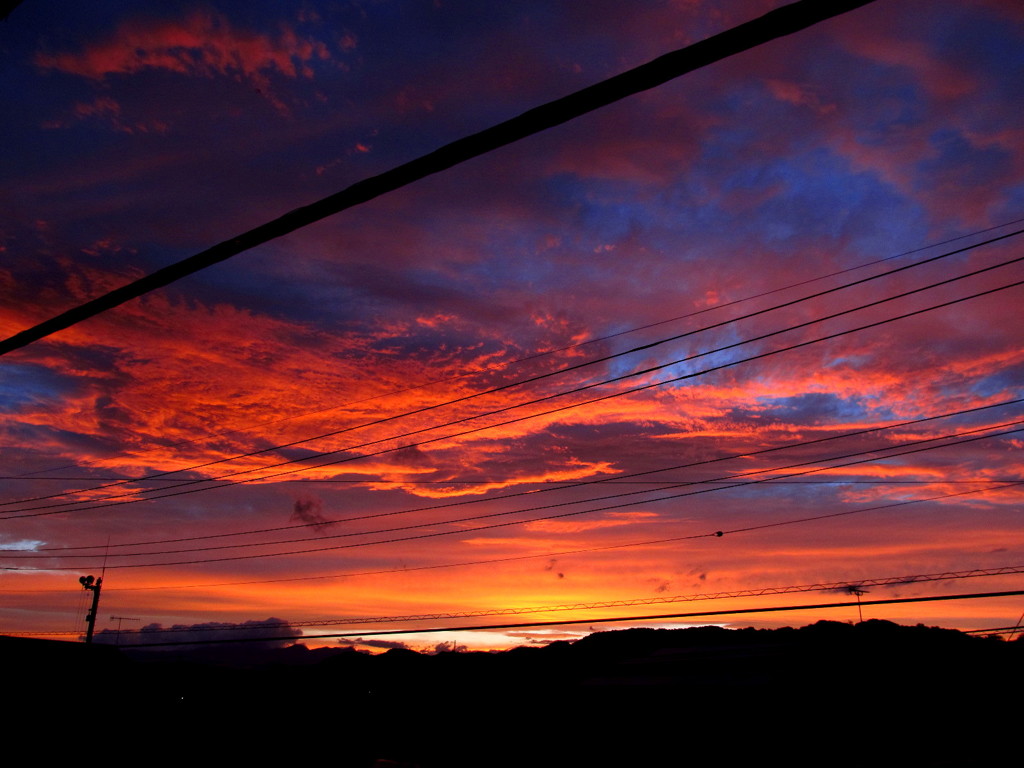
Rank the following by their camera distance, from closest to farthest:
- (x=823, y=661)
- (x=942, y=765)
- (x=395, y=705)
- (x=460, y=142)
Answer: (x=460, y=142), (x=942, y=765), (x=823, y=661), (x=395, y=705)

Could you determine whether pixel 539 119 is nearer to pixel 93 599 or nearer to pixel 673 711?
pixel 673 711

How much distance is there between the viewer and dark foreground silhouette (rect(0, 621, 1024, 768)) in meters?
16.9

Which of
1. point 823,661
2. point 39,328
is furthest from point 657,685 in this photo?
point 39,328

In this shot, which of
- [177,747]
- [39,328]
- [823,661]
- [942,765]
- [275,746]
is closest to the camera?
[39,328]

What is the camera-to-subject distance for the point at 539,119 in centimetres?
359

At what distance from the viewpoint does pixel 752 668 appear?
18.9 m

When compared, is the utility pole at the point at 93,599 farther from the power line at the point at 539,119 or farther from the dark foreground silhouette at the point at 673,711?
the power line at the point at 539,119

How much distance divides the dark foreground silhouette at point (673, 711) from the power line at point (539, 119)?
1381cm

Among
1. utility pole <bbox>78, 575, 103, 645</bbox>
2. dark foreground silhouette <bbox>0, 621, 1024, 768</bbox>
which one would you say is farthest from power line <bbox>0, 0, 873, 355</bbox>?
utility pole <bbox>78, 575, 103, 645</bbox>

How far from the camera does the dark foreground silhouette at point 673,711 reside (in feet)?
55.4

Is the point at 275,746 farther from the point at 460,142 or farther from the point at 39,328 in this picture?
the point at 460,142

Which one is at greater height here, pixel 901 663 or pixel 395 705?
pixel 901 663

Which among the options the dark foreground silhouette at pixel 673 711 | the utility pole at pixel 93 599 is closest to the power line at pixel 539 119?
the dark foreground silhouette at pixel 673 711

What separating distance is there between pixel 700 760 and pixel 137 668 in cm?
2592
